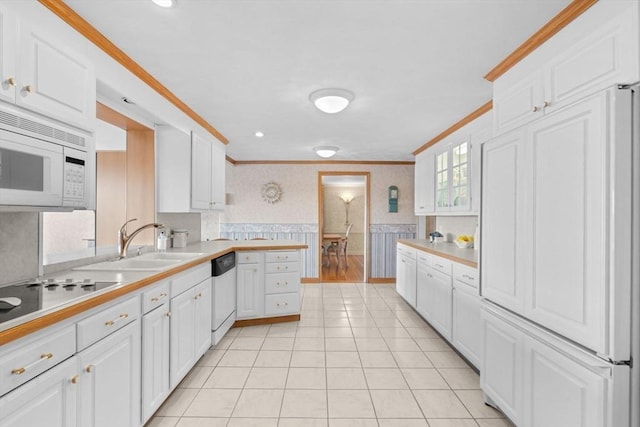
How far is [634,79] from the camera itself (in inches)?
53.9

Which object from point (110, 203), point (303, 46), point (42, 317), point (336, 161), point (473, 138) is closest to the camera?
point (42, 317)

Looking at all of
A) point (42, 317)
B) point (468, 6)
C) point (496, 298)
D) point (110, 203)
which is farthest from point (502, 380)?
point (110, 203)

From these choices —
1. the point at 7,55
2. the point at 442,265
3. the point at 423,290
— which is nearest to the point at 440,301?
the point at 442,265

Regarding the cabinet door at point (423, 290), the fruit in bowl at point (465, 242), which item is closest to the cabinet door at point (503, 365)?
the cabinet door at point (423, 290)

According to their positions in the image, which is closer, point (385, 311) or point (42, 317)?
point (42, 317)

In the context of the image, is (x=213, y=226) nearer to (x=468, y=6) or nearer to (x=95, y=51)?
(x=95, y=51)

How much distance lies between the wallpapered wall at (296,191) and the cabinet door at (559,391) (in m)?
4.82

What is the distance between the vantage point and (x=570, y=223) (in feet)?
4.99

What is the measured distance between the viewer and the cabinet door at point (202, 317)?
8.91 feet

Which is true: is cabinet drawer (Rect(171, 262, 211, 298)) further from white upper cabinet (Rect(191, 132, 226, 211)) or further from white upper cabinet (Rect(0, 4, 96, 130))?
white upper cabinet (Rect(0, 4, 96, 130))

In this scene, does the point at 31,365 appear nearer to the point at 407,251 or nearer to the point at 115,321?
the point at 115,321

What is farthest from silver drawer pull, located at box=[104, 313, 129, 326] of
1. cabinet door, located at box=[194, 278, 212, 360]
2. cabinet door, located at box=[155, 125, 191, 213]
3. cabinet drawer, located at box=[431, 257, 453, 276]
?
cabinet drawer, located at box=[431, 257, 453, 276]

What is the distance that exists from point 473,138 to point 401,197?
3.02 m

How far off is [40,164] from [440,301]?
11.0ft
